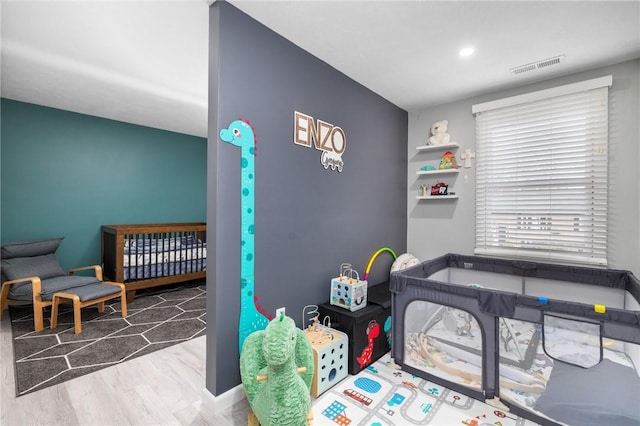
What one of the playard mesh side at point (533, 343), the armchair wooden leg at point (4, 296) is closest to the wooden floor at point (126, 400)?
the armchair wooden leg at point (4, 296)

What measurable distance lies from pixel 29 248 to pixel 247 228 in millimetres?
3077

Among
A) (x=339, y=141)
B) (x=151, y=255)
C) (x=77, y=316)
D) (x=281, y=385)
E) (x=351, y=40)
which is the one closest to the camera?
(x=281, y=385)

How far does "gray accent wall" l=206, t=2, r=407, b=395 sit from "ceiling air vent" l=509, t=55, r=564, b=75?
45.1 inches

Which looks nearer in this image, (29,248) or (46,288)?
(46,288)

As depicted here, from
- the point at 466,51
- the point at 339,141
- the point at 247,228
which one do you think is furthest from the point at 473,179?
the point at 247,228

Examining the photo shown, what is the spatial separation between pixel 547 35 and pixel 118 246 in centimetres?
444

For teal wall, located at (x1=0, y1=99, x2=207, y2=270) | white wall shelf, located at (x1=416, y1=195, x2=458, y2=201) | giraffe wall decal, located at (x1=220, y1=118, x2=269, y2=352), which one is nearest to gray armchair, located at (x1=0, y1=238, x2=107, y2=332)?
teal wall, located at (x1=0, y1=99, x2=207, y2=270)

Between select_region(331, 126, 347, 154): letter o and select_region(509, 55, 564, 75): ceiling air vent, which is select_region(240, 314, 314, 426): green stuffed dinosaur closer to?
select_region(331, 126, 347, 154): letter o

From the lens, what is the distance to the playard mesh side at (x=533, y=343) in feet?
4.72

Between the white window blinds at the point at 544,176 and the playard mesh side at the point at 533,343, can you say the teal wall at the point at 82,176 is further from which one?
the white window blinds at the point at 544,176

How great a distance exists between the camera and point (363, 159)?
111 inches

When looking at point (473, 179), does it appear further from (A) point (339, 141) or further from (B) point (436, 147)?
(A) point (339, 141)

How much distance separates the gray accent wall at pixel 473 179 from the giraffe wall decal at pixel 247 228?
2170mm

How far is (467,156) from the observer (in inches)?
118
